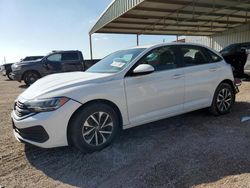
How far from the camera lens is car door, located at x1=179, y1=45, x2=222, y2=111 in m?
4.56

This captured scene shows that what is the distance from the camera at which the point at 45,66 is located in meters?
12.6

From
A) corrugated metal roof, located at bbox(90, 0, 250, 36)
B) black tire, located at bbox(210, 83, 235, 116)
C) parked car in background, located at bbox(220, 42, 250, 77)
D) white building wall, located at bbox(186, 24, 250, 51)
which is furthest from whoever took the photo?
white building wall, located at bbox(186, 24, 250, 51)

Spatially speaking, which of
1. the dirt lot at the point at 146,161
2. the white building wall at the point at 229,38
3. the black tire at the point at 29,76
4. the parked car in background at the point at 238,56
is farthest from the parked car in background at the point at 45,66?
the white building wall at the point at 229,38

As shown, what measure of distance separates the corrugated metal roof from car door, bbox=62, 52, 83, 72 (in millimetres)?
3141

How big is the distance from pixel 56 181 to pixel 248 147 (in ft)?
8.99

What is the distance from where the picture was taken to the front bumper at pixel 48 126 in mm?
3188

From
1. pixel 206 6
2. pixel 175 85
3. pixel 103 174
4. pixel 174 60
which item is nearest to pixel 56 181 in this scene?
pixel 103 174

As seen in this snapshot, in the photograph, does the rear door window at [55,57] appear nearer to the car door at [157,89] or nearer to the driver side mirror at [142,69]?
the car door at [157,89]

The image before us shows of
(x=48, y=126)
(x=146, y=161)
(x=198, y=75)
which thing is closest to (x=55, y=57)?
(x=198, y=75)

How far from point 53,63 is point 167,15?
6.98m

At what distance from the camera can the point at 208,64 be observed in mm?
4945

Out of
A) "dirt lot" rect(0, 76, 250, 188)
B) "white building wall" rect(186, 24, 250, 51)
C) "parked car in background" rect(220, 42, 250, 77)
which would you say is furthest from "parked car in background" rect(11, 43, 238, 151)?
"white building wall" rect(186, 24, 250, 51)

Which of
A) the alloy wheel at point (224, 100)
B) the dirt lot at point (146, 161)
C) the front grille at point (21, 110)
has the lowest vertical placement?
the dirt lot at point (146, 161)

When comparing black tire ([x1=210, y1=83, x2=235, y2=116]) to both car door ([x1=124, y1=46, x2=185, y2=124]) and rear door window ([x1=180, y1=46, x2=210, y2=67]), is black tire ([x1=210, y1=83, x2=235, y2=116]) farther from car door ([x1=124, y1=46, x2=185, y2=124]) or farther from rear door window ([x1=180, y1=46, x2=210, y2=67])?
car door ([x1=124, y1=46, x2=185, y2=124])
